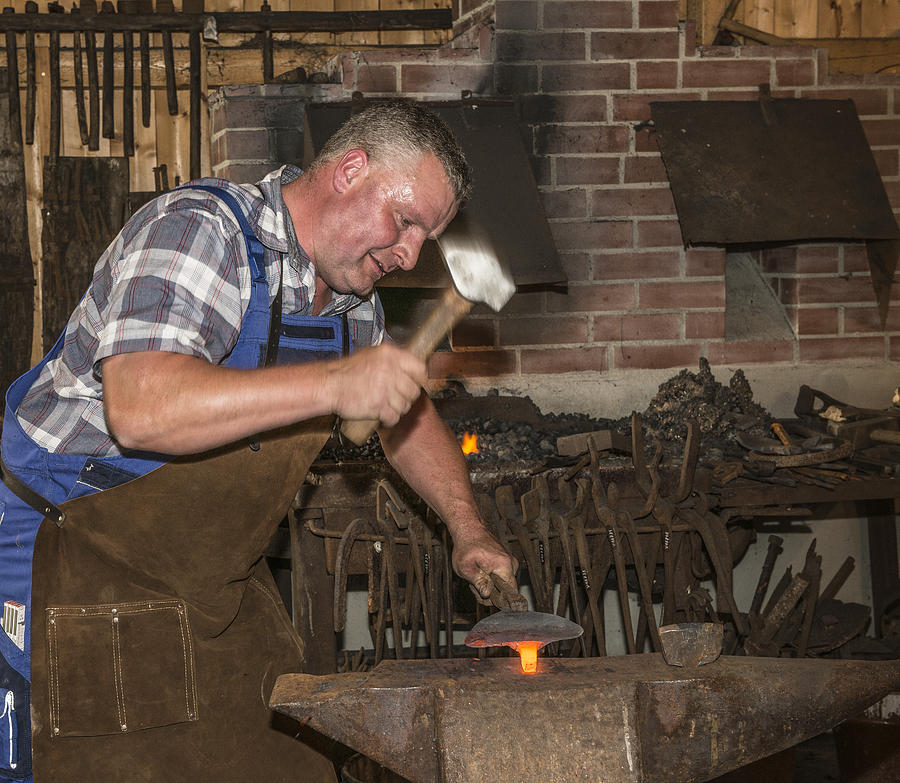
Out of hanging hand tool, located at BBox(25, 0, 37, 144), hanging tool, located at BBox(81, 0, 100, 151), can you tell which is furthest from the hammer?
hanging hand tool, located at BBox(25, 0, 37, 144)

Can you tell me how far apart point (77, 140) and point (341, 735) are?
15.2ft

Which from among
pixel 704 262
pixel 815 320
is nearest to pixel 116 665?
pixel 704 262

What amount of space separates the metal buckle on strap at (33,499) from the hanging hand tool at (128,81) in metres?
4.00

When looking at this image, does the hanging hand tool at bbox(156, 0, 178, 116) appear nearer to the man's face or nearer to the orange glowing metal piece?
the man's face

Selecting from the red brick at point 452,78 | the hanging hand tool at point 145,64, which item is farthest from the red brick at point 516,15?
the hanging hand tool at point 145,64

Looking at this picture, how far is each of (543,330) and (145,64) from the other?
288cm

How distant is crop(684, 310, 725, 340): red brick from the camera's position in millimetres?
4277

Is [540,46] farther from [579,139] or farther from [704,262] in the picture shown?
[704,262]

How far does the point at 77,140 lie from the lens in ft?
18.9

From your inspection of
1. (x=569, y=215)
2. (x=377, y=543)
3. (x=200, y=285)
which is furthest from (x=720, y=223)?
(x=200, y=285)

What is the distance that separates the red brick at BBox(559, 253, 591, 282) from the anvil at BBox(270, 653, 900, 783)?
2324 mm

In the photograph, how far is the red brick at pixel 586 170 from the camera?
4172 mm

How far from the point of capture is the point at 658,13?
420 cm

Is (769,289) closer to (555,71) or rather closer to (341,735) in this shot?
(555,71)
